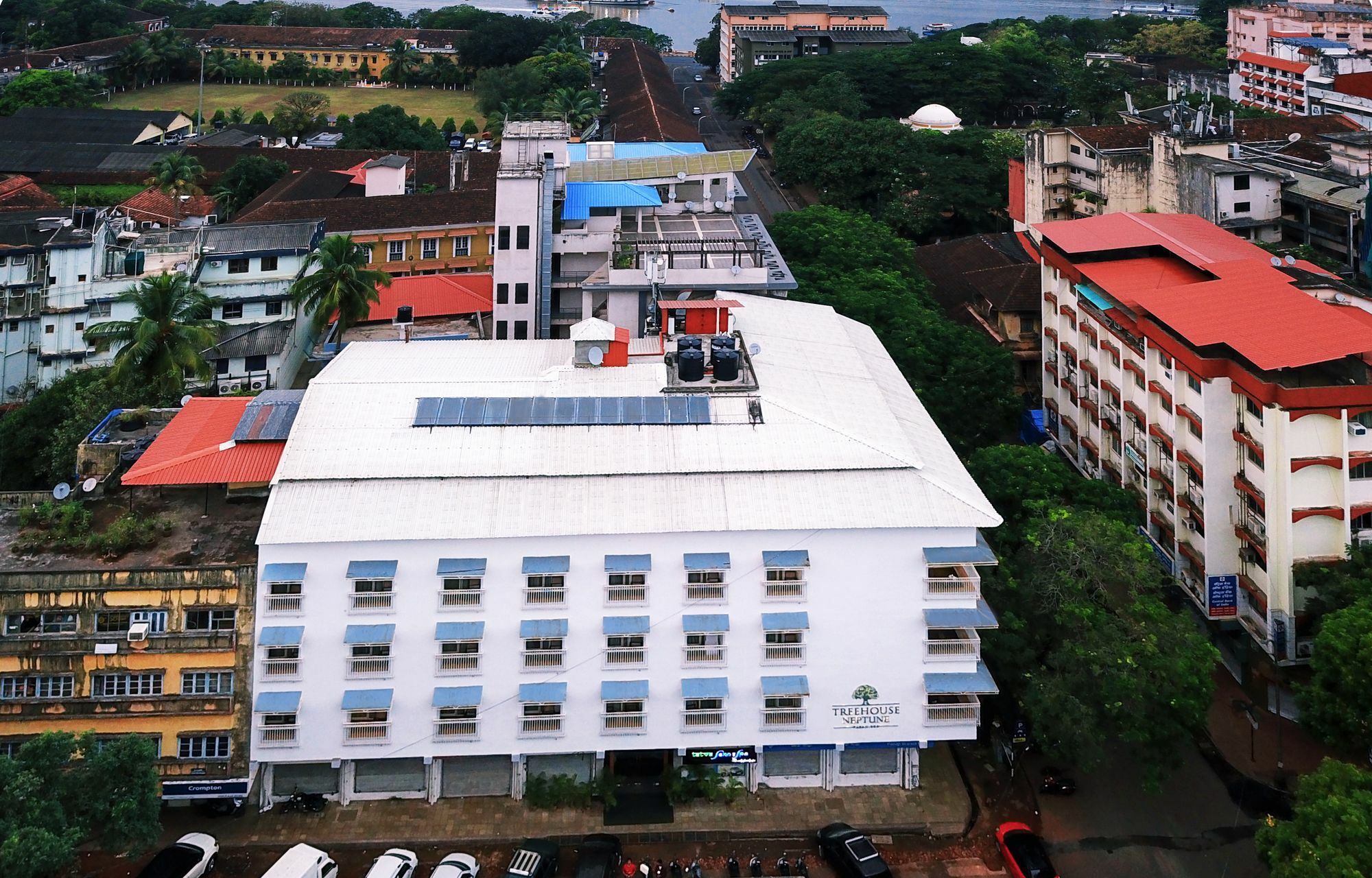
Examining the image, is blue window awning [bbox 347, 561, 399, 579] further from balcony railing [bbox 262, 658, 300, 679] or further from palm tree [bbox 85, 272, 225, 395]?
palm tree [bbox 85, 272, 225, 395]

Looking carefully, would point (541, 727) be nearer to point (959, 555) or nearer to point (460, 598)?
point (460, 598)

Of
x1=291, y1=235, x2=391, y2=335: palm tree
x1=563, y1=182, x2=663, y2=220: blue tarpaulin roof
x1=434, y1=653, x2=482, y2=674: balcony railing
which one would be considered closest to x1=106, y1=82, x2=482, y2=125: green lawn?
x1=563, y1=182, x2=663, y2=220: blue tarpaulin roof

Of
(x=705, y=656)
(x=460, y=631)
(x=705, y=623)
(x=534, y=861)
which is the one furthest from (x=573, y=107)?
(x=534, y=861)

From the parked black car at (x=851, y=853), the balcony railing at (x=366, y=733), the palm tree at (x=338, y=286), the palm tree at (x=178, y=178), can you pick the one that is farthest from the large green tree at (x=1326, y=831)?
the palm tree at (x=178, y=178)

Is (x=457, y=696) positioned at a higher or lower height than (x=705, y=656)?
lower

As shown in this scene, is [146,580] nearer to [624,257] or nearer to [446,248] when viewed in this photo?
[624,257]

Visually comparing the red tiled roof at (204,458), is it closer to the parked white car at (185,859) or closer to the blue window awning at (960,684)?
the parked white car at (185,859)
